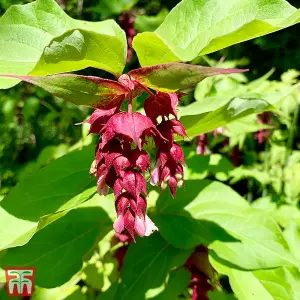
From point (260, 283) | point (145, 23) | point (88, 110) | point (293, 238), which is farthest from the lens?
point (88, 110)

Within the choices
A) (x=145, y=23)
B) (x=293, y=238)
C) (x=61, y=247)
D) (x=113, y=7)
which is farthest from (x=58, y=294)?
(x=113, y=7)

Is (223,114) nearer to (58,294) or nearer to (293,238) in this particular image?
(293,238)

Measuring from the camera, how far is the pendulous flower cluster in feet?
2.43

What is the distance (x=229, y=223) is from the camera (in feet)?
3.81

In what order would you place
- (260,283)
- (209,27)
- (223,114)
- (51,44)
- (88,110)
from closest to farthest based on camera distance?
(51,44)
(209,27)
(223,114)
(260,283)
(88,110)

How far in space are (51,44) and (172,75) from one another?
0.19 m

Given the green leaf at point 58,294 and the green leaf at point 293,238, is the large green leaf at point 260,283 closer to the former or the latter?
the green leaf at point 293,238

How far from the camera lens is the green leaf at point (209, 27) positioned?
715mm

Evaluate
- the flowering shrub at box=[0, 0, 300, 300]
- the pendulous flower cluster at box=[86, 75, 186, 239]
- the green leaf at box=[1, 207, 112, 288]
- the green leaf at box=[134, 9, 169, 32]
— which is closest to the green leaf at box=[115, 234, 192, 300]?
the flowering shrub at box=[0, 0, 300, 300]

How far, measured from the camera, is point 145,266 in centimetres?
120

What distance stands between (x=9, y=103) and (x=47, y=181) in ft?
6.08

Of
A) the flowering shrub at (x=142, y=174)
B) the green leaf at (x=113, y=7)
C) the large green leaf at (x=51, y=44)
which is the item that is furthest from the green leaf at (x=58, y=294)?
the green leaf at (x=113, y=7)

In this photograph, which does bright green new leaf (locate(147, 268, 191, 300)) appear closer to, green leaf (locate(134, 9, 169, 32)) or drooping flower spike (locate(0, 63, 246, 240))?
drooping flower spike (locate(0, 63, 246, 240))

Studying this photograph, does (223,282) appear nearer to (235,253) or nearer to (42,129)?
(235,253)
